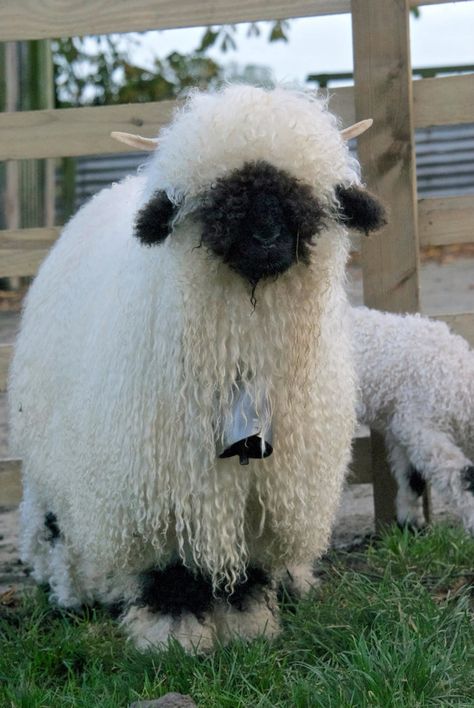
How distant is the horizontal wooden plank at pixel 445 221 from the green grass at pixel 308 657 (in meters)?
1.35

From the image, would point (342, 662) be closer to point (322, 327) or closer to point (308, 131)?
point (322, 327)

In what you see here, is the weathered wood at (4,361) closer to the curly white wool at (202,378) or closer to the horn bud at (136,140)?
the curly white wool at (202,378)

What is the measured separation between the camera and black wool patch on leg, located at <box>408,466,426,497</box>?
4812 mm

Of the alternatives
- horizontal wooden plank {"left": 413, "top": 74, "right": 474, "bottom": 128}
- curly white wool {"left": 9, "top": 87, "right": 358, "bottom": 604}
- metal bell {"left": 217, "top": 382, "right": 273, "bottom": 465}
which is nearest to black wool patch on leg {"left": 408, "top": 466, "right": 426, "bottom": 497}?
curly white wool {"left": 9, "top": 87, "right": 358, "bottom": 604}

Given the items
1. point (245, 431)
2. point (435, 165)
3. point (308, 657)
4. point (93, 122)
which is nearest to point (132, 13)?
point (93, 122)

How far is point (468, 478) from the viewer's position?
460 cm

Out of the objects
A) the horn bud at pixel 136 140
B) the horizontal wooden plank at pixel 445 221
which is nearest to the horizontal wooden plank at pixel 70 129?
the horizontal wooden plank at pixel 445 221

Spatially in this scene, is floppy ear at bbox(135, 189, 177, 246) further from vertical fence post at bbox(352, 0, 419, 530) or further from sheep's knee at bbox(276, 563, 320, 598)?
vertical fence post at bbox(352, 0, 419, 530)

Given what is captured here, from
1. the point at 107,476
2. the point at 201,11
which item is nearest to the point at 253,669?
the point at 107,476

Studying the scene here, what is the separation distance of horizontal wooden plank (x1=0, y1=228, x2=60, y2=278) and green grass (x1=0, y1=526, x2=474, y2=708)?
1408 millimetres

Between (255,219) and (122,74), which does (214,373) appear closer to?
(255,219)

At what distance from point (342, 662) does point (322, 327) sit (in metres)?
0.97

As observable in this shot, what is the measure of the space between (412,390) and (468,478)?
0.47 m

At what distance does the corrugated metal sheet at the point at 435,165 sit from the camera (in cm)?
1487
